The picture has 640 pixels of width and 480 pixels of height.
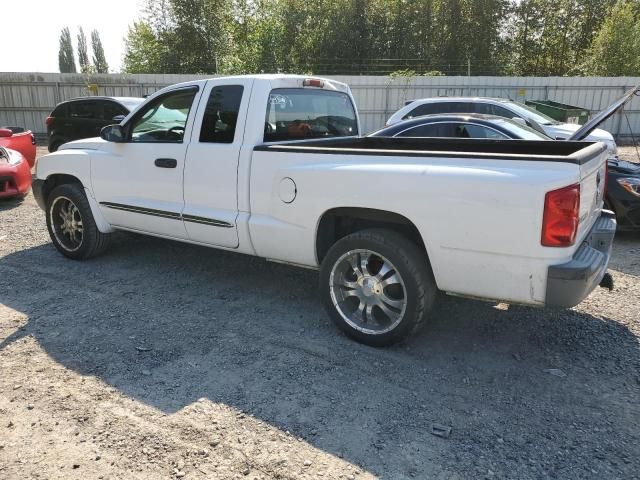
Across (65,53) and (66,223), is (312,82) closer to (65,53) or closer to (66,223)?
(66,223)

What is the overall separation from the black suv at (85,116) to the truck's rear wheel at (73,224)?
6329mm

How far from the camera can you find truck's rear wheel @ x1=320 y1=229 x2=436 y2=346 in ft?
11.6

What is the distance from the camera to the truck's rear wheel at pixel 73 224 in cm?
560

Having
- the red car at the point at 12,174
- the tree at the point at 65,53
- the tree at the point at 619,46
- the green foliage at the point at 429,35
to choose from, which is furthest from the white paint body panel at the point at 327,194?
the tree at the point at 65,53

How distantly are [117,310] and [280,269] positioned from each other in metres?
1.71

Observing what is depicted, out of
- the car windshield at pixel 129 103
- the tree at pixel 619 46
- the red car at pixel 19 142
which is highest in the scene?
the tree at pixel 619 46

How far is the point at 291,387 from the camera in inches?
131

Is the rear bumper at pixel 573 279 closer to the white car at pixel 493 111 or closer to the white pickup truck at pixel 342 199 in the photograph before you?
the white pickup truck at pixel 342 199

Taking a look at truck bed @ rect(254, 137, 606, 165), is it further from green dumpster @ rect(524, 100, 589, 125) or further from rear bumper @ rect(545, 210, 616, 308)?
green dumpster @ rect(524, 100, 589, 125)

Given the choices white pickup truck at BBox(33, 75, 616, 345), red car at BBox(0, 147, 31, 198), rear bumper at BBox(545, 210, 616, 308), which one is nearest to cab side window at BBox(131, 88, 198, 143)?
white pickup truck at BBox(33, 75, 616, 345)

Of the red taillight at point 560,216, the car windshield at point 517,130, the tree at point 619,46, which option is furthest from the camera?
the tree at point 619,46

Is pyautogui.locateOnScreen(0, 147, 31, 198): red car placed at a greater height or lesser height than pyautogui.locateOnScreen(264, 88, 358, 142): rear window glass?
lesser

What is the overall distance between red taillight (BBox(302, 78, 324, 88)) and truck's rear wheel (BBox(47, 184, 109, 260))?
2629mm

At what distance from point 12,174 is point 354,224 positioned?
7070 millimetres
